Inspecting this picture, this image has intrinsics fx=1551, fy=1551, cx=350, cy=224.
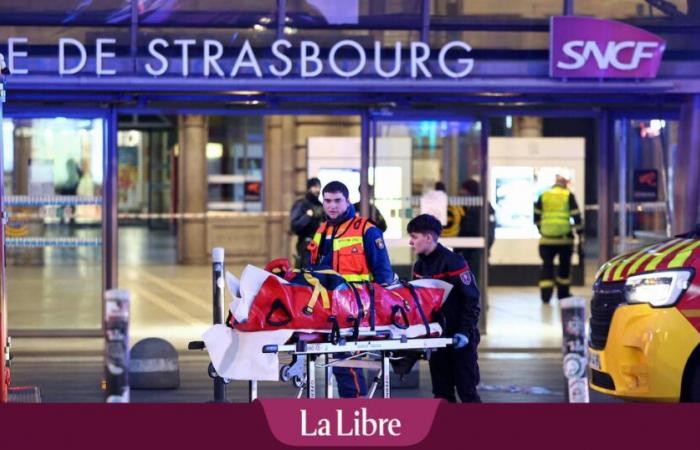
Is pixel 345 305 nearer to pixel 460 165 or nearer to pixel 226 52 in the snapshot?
pixel 226 52

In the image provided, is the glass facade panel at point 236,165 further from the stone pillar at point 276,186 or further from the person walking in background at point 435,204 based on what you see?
the person walking in background at point 435,204

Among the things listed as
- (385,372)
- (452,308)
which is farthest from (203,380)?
(385,372)

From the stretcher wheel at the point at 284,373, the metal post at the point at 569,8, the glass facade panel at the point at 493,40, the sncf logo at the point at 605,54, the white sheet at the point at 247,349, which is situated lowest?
the stretcher wheel at the point at 284,373

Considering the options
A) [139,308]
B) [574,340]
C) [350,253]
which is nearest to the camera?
[574,340]

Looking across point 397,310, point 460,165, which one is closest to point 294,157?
point 460,165

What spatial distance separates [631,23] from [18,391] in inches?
295

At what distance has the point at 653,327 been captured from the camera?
995cm

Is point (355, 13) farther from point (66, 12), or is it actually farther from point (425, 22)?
point (66, 12)

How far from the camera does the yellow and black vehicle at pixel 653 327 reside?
9875mm

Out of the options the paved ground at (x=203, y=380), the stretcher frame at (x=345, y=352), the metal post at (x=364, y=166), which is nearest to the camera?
the stretcher frame at (x=345, y=352)

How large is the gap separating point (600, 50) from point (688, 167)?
1707 millimetres

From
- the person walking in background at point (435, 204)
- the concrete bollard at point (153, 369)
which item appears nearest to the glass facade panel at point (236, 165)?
the person walking in background at point (435, 204)

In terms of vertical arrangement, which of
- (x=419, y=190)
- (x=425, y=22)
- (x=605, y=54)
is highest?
(x=425, y=22)

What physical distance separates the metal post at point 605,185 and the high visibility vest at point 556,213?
2.88m
